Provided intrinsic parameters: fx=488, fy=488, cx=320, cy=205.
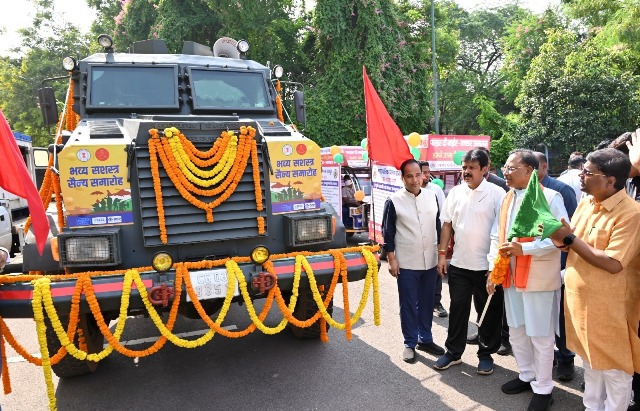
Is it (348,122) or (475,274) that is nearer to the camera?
(475,274)

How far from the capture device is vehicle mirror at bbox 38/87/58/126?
17.2ft

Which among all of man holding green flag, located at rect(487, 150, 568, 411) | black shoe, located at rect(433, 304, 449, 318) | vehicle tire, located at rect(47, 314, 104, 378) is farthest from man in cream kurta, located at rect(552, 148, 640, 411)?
vehicle tire, located at rect(47, 314, 104, 378)

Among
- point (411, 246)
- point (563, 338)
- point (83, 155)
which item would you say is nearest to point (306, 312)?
point (411, 246)

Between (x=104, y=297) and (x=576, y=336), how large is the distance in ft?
10.2

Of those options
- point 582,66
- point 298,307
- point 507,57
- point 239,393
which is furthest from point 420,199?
point 507,57

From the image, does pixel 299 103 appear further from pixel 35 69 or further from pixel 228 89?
pixel 35 69

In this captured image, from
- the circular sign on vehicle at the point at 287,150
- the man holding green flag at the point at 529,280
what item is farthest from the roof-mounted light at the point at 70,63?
the man holding green flag at the point at 529,280

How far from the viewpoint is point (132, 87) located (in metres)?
4.91

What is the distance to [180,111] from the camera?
494 centimetres

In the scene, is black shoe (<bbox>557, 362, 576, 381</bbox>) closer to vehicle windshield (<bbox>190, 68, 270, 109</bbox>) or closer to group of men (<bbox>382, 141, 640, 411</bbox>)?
group of men (<bbox>382, 141, 640, 411</bbox>)

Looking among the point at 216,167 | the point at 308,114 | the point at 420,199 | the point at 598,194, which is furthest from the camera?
the point at 308,114

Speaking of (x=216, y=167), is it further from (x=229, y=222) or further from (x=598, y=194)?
(x=598, y=194)

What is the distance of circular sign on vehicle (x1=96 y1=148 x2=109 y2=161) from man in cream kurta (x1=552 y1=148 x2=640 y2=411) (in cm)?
314

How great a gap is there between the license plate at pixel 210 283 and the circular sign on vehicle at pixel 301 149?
126 cm
